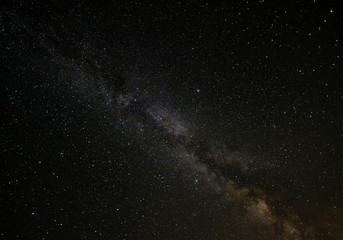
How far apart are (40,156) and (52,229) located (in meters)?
1.71

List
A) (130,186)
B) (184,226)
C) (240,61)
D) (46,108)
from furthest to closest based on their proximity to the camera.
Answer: (184,226)
(130,186)
(46,108)
(240,61)

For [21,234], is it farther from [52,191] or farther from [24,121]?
[24,121]

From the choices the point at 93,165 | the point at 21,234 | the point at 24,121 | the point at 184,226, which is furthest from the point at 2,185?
the point at 184,226

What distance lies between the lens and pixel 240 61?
1.95 meters

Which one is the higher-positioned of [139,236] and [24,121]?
[24,121]

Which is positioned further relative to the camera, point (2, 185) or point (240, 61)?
point (2, 185)

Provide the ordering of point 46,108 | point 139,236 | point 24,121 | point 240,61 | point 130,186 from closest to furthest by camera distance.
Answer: point 240,61
point 46,108
point 24,121
point 130,186
point 139,236

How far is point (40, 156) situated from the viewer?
115 inches

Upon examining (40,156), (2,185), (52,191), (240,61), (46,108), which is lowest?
(2,185)

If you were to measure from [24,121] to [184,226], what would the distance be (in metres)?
3.36

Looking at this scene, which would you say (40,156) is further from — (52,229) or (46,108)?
(52,229)

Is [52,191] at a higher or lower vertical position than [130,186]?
lower

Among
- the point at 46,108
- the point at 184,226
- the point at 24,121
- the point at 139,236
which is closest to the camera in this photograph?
the point at 46,108

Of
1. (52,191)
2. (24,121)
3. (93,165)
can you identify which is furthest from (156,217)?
(24,121)
